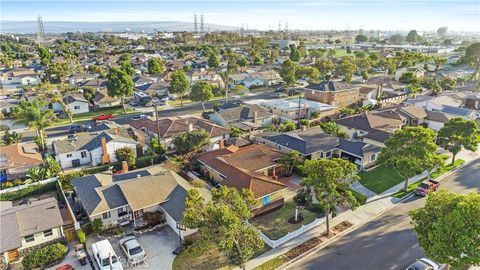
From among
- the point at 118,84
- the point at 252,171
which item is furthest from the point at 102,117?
the point at 252,171

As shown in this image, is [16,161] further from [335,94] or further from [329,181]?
[335,94]

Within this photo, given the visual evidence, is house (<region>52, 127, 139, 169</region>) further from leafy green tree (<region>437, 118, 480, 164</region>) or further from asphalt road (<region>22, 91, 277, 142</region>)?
→ leafy green tree (<region>437, 118, 480, 164</region>)

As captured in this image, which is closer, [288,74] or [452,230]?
[452,230]

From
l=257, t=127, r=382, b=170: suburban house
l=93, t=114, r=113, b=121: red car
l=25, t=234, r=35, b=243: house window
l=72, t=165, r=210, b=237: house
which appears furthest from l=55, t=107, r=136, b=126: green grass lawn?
l=25, t=234, r=35, b=243: house window

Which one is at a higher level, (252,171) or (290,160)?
(290,160)

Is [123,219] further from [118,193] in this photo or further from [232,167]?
[232,167]

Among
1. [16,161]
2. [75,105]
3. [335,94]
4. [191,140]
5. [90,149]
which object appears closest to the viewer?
[16,161]

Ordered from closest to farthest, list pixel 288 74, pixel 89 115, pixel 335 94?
1. pixel 89 115
2. pixel 335 94
3. pixel 288 74
